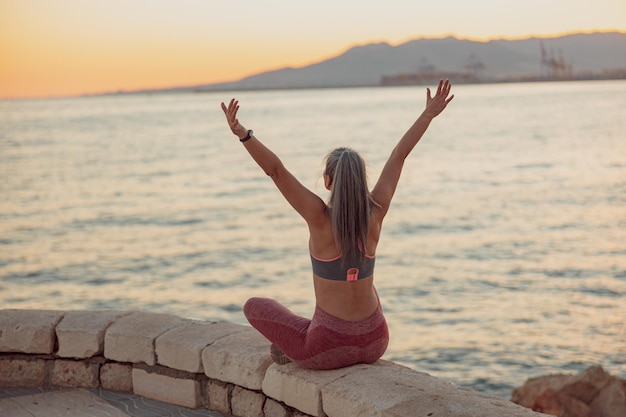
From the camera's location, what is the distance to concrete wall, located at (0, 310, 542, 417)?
385 centimetres

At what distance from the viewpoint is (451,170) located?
3781 cm

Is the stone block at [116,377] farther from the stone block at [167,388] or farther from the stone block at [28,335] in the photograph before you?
the stone block at [28,335]

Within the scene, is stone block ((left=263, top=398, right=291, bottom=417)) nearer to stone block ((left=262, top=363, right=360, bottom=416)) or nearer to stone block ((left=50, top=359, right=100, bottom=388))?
stone block ((left=262, top=363, right=360, bottom=416))

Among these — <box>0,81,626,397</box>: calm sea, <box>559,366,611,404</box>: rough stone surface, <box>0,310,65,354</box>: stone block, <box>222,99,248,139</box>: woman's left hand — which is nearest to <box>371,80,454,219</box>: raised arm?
<box>222,99,248,139</box>: woman's left hand

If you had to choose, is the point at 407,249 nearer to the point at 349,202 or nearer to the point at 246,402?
the point at 246,402

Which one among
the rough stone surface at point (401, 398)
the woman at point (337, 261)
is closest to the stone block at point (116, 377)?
the woman at point (337, 261)

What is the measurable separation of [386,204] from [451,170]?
1348 inches

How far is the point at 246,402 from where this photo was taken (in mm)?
4609

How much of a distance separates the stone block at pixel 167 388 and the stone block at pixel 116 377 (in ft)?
0.17

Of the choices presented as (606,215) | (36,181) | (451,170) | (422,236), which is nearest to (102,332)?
(422,236)

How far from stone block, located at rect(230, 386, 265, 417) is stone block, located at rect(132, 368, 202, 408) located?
9.8 inches

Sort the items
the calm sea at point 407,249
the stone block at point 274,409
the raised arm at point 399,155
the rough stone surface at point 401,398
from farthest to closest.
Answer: the calm sea at point 407,249
the stone block at point 274,409
the raised arm at point 399,155
the rough stone surface at point 401,398

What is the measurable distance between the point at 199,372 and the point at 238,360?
34cm

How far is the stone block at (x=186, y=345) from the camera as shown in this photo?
4.74m
